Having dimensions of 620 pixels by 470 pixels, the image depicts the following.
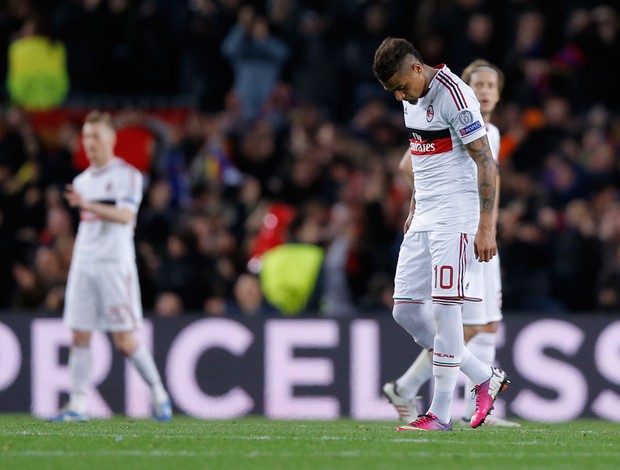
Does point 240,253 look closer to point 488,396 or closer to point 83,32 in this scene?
point 83,32

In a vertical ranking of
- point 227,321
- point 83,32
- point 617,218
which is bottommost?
point 227,321

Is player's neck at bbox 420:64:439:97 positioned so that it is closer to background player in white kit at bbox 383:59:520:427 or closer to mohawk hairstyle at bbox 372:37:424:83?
Result: mohawk hairstyle at bbox 372:37:424:83

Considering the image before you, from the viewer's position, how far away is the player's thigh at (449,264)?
7.98 m

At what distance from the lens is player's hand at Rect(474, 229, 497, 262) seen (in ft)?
25.8

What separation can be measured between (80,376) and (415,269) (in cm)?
357

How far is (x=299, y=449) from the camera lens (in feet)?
23.9

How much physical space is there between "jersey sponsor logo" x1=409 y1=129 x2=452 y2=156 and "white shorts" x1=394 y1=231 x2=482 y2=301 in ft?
1.58

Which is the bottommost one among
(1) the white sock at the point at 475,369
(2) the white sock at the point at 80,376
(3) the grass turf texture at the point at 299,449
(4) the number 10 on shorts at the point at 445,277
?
(3) the grass turf texture at the point at 299,449

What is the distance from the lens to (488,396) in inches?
326

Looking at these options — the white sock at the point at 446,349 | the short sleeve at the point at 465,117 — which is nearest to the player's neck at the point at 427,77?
the short sleeve at the point at 465,117

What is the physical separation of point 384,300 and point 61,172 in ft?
14.1

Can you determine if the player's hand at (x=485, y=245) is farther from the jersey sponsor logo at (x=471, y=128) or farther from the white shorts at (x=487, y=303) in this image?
the white shorts at (x=487, y=303)

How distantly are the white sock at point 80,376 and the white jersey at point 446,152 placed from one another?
11.8ft

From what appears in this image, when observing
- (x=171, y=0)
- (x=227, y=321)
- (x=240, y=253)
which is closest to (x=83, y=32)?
(x=171, y=0)
